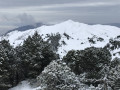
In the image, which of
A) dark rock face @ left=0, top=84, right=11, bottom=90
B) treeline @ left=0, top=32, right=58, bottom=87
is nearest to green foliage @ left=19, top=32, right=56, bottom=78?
treeline @ left=0, top=32, right=58, bottom=87

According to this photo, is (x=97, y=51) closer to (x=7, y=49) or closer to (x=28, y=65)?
(x=28, y=65)

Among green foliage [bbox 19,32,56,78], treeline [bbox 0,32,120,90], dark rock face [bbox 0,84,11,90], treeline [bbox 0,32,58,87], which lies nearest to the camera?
dark rock face [bbox 0,84,11,90]

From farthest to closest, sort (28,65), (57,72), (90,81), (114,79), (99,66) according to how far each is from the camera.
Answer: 1. (28,65)
2. (99,66)
3. (90,81)
4. (114,79)
5. (57,72)

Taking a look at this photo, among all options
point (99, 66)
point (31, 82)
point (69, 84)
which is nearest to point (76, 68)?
point (99, 66)

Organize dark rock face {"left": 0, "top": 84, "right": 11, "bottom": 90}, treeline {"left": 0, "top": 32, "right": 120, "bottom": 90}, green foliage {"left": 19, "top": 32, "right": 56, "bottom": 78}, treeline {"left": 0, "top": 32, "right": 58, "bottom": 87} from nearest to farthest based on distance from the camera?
1. dark rock face {"left": 0, "top": 84, "right": 11, "bottom": 90}
2. treeline {"left": 0, "top": 32, "right": 120, "bottom": 90}
3. treeline {"left": 0, "top": 32, "right": 58, "bottom": 87}
4. green foliage {"left": 19, "top": 32, "right": 56, "bottom": 78}

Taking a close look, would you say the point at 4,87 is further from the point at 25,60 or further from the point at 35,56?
the point at 35,56

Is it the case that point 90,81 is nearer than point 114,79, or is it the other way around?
point 114,79

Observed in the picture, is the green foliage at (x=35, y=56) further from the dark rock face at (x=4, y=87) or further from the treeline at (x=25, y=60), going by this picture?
the dark rock face at (x=4, y=87)

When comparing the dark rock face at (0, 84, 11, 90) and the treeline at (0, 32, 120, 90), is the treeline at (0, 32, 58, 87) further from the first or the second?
the dark rock face at (0, 84, 11, 90)

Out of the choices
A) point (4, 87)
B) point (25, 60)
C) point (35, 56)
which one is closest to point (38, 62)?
point (35, 56)

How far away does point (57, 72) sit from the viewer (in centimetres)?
4375

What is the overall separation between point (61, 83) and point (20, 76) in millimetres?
30424

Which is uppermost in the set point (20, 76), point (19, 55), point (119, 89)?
point (19, 55)

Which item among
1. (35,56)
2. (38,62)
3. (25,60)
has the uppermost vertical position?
(35,56)
